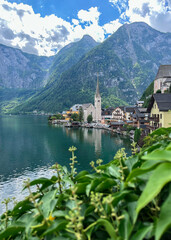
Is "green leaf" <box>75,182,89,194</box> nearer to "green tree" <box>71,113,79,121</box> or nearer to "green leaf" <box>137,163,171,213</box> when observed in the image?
"green leaf" <box>137,163,171,213</box>

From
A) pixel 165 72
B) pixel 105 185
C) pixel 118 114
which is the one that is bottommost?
pixel 105 185

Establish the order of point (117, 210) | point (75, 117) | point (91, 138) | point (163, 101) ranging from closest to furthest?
1. point (117, 210)
2. point (163, 101)
3. point (91, 138)
4. point (75, 117)

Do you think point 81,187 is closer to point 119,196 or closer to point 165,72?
point 119,196

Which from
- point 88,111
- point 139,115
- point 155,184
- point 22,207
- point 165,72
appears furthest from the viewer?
point 88,111

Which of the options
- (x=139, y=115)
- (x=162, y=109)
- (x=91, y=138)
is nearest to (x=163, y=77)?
(x=139, y=115)

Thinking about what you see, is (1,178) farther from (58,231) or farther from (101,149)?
(58,231)

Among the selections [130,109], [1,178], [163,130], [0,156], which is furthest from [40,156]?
[130,109]

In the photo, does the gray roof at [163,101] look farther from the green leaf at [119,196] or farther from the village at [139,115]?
the green leaf at [119,196]

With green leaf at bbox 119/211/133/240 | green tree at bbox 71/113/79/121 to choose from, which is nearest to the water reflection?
green leaf at bbox 119/211/133/240

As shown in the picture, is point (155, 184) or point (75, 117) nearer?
point (155, 184)
